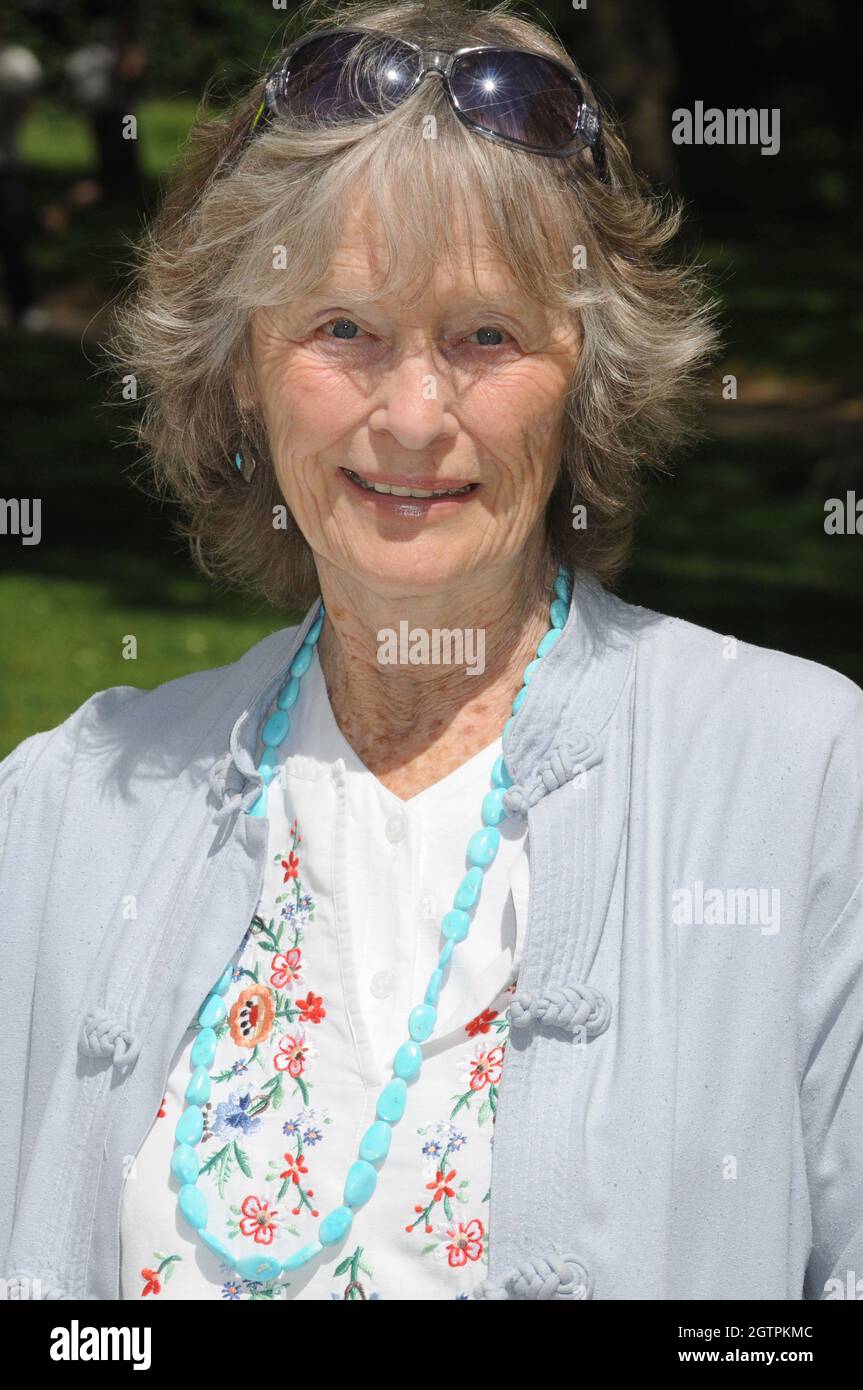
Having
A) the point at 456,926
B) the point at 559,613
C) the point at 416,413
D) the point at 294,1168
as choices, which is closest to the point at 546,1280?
the point at 294,1168

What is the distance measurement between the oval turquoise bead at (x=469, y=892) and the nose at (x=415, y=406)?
0.57 m

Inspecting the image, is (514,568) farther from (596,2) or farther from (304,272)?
(596,2)

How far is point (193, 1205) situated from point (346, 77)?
149 cm

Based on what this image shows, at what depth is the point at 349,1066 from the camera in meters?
2.25

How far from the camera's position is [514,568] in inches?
98.7

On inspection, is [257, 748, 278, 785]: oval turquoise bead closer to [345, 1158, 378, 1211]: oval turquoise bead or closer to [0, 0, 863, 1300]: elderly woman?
[0, 0, 863, 1300]: elderly woman

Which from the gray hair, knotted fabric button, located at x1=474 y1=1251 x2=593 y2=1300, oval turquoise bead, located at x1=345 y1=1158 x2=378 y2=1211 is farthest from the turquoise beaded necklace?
the gray hair

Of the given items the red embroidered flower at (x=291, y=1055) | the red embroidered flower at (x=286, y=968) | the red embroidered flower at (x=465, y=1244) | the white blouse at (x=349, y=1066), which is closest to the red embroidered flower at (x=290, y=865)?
the white blouse at (x=349, y=1066)

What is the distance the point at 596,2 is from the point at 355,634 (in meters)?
11.2

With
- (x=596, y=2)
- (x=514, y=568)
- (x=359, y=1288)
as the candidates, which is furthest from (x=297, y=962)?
(x=596, y=2)

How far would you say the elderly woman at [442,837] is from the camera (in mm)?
2127

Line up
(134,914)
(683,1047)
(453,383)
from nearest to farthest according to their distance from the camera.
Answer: (683,1047)
(453,383)
(134,914)

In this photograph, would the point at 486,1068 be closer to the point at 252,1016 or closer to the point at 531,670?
the point at 252,1016

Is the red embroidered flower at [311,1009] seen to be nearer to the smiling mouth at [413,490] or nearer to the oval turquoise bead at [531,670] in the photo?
the oval turquoise bead at [531,670]
